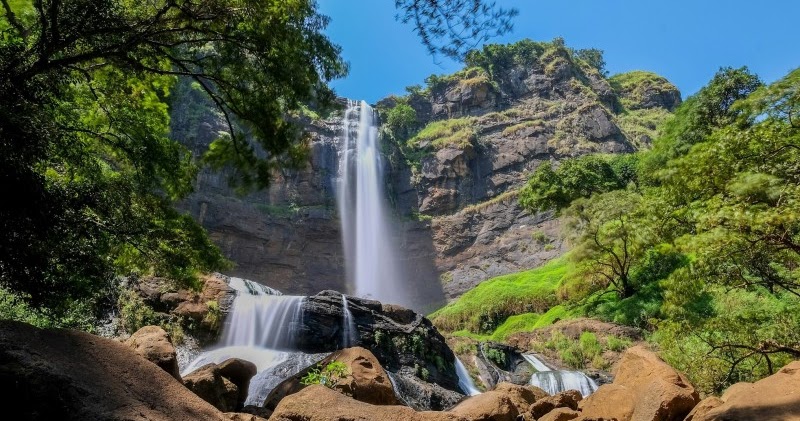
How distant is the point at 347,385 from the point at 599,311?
19.1m

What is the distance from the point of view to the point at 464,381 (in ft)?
65.7

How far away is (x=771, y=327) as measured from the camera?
792cm

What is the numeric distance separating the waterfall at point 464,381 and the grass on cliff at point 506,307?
675 cm

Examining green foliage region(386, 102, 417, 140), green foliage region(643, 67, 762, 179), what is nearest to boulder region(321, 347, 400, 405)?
green foliage region(643, 67, 762, 179)

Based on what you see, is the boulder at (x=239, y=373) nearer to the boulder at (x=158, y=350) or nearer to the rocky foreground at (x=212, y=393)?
the rocky foreground at (x=212, y=393)

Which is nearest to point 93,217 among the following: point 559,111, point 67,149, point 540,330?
point 67,149

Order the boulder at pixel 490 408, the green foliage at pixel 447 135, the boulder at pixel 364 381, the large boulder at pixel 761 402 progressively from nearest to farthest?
the large boulder at pixel 761 402
the boulder at pixel 490 408
the boulder at pixel 364 381
the green foliage at pixel 447 135

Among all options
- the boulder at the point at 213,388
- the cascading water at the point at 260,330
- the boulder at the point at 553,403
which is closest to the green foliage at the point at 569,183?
the cascading water at the point at 260,330

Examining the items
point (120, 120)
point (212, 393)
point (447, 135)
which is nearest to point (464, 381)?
point (212, 393)

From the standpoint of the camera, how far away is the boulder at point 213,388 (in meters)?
8.02

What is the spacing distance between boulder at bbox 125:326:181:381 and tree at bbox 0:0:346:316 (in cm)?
95

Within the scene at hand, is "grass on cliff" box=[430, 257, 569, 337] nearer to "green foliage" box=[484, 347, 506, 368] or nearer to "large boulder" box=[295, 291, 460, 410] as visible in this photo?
"green foliage" box=[484, 347, 506, 368]

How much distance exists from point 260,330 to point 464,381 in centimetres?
838

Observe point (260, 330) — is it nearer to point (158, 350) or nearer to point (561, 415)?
point (158, 350)
